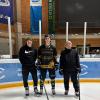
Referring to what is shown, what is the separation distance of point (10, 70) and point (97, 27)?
21.4ft

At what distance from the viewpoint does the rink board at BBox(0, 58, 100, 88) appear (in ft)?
20.9

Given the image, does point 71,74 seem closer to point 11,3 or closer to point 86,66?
point 86,66

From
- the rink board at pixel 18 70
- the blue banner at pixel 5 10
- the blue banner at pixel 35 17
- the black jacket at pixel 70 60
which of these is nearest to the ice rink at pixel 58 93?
the rink board at pixel 18 70

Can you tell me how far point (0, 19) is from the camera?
10.5 m

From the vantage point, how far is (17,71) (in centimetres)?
649

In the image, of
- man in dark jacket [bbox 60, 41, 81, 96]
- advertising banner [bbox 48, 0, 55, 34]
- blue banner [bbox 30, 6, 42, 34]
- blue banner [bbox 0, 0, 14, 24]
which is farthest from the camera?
advertising banner [bbox 48, 0, 55, 34]

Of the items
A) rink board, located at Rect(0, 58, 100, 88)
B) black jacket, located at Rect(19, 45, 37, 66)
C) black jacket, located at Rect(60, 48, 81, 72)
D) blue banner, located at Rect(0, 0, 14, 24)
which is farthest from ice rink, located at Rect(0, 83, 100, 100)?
blue banner, located at Rect(0, 0, 14, 24)

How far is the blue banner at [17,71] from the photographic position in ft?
20.9

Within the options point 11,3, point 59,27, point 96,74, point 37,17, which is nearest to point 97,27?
point 59,27

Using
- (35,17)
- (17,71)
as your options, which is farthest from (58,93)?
(35,17)

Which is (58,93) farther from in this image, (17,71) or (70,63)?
(17,71)

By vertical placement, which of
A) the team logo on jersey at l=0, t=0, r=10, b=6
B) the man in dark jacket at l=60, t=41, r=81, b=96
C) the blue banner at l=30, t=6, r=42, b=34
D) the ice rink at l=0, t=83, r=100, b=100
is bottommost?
the ice rink at l=0, t=83, r=100, b=100

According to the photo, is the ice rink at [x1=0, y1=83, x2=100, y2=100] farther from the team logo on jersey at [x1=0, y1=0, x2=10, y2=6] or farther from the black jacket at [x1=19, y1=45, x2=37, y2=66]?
the team logo on jersey at [x1=0, y1=0, x2=10, y2=6]

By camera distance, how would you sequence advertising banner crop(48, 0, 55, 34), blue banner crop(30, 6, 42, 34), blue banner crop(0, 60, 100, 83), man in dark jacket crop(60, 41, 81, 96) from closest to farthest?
man in dark jacket crop(60, 41, 81, 96)
blue banner crop(0, 60, 100, 83)
blue banner crop(30, 6, 42, 34)
advertising banner crop(48, 0, 55, 34)
